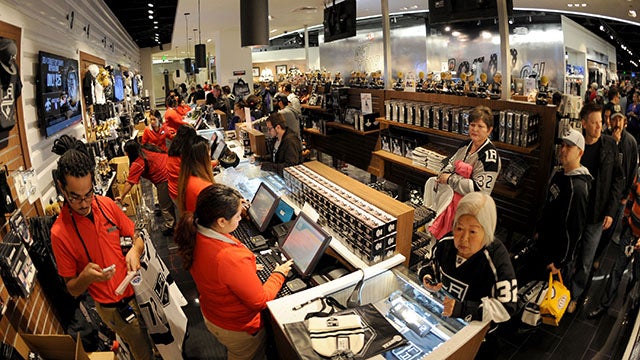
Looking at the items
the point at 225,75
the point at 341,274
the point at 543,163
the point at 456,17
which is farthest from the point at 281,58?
the point at 341,274

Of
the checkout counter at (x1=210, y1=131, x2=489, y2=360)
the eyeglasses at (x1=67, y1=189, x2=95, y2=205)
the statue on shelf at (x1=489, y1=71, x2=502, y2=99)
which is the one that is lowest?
the checkout counter at (x1=210, y1=131, x2=489, y2=360)

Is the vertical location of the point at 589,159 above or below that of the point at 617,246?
above

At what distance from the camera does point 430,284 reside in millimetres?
2037

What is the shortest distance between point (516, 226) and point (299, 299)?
3312mm

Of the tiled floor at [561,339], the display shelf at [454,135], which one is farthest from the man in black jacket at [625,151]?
the tiled floor at [561,339]

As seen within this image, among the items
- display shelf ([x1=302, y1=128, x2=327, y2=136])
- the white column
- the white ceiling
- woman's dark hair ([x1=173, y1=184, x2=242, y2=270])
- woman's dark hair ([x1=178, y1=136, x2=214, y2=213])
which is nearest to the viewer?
woman's dark hair ([x1=173, y1=184, x2=242, y2=270])

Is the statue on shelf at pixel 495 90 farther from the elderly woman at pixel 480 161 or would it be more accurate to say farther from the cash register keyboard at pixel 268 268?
the cash register keyboard at pixel 268 268

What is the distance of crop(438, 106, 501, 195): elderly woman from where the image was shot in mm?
3100

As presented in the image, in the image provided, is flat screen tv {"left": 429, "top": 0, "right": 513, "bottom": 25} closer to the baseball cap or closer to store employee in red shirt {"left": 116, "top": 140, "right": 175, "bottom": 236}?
the baseball cap

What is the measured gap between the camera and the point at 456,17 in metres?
4.44

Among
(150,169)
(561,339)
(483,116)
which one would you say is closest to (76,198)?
(150,169)

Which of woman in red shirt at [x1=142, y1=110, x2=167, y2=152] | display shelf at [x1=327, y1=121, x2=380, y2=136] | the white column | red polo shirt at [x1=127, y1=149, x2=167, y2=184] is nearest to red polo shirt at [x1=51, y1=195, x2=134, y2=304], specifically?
red polo shirt at [x1=127, y1=149, x2=167, y2=184]

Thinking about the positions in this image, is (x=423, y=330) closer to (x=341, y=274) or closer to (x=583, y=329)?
(x=341, y=274)

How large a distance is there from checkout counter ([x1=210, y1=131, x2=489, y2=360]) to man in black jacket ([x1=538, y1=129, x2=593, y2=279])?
154 centimetres
